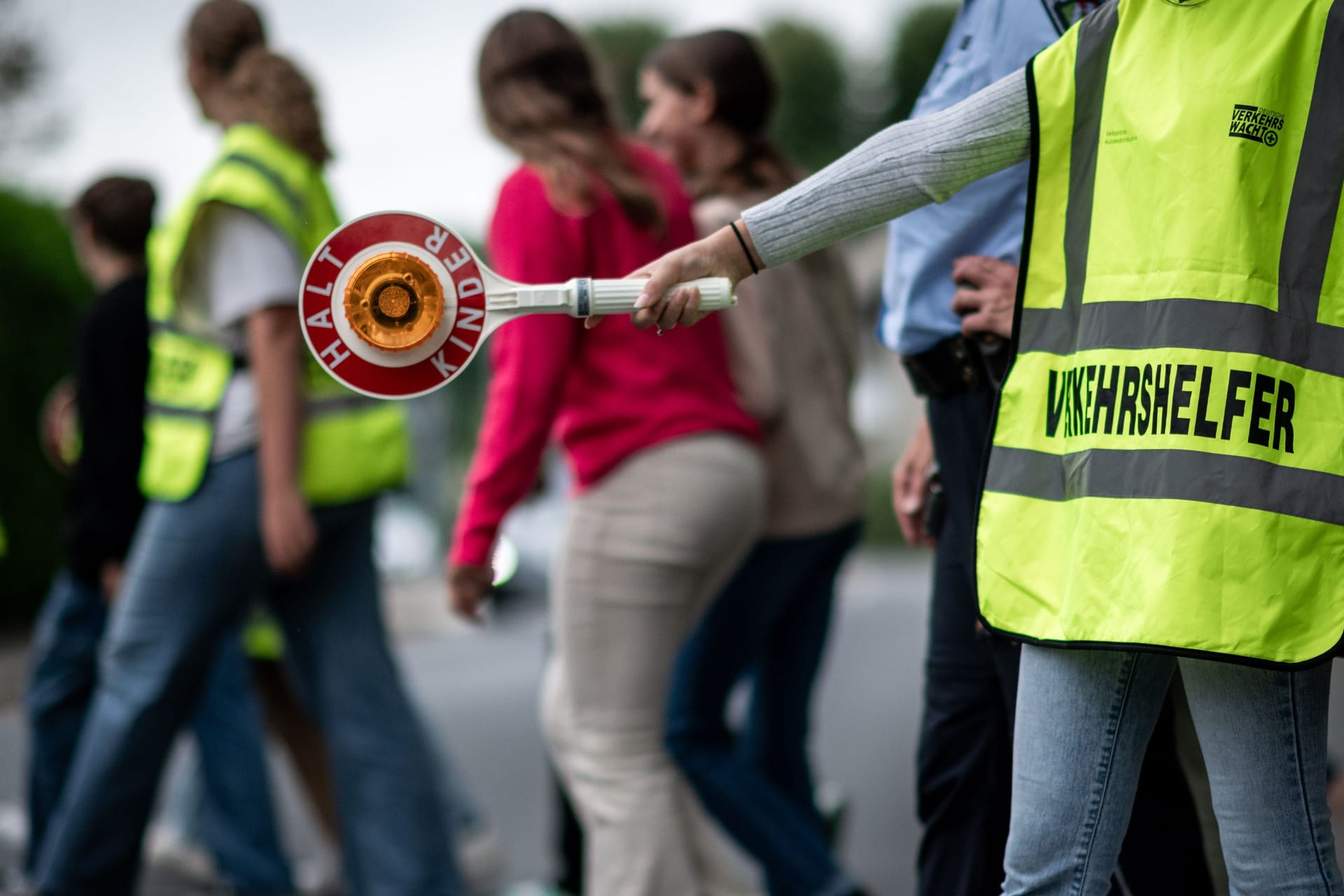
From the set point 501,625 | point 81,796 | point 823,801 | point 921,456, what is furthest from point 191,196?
point 501,625

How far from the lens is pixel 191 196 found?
11.2 feet

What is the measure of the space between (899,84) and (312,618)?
43.5 meters

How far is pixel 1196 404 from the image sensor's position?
1763 mm

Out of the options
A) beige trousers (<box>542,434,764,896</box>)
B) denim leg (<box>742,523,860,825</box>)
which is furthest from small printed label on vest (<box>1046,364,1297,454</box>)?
denim leg (<box>742,523,860,825</box>)

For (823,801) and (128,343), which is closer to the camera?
(128,343)

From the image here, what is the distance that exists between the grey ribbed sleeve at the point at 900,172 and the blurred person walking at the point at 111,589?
7.47ft

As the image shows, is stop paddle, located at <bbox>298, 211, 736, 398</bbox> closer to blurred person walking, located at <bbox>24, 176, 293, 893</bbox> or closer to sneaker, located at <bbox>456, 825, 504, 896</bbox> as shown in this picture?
blurred person walking, located at <bbox>24, 176, 293, 893</bbox>

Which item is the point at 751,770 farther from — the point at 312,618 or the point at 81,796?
the point at 81,796

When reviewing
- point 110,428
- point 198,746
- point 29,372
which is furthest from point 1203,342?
point 29,372

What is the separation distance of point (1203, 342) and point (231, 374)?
2.34m

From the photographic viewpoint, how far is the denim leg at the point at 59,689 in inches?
159

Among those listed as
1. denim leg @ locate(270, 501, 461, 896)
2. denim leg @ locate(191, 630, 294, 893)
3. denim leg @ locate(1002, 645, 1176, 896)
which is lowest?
denim leg @ locate(191, 630, 294, 893)

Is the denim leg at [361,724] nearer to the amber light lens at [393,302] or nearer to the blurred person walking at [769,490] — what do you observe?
the blurred person walking at [769,490]

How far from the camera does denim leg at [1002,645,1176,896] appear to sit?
1878 millimetres
